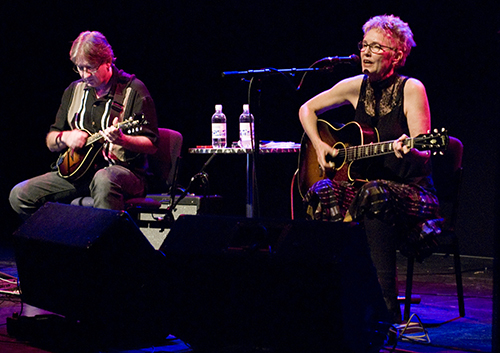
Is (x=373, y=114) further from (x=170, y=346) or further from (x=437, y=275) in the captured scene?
(x=437, y=275)

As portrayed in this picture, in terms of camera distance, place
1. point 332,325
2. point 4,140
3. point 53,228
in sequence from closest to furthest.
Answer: point 332,325, point 53,228, point 4,140

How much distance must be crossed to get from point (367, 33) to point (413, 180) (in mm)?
794

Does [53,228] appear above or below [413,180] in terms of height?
below

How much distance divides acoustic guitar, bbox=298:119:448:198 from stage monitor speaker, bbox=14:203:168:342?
126 cm

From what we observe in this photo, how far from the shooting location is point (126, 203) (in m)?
3.73

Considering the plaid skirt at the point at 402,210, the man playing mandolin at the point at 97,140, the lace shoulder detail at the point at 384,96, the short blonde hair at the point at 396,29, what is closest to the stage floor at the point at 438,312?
the plaid skirt at the point at 402,210

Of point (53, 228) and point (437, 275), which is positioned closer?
point (53, 228)

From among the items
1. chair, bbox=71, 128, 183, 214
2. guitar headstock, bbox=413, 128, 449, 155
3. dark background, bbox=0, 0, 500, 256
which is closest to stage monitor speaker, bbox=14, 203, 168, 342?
guitar headstock, bbox=413, 128, 449, 155

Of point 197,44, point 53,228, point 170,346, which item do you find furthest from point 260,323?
point 197,44

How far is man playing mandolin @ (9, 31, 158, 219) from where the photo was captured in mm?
3764

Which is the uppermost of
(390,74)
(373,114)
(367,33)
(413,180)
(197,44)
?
(197,44)

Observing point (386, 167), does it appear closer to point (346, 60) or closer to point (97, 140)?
point (346, 60)

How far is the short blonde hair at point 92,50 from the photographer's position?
3.81m

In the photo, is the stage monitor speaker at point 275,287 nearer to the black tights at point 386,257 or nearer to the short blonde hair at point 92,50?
the black tights at point 386,257
